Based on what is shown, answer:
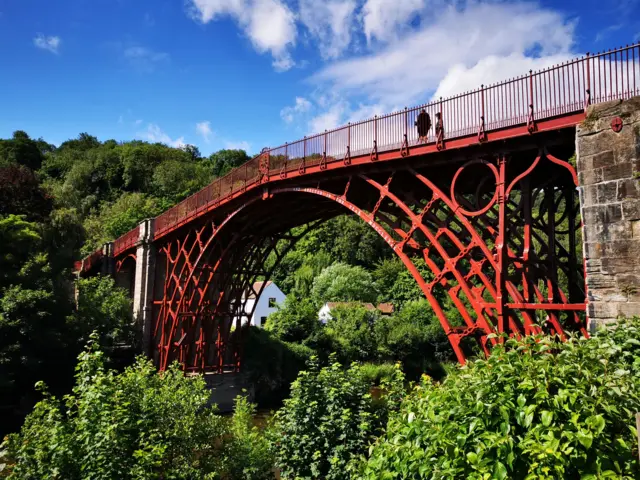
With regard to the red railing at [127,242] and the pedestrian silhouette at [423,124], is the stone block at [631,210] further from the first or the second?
the red railing at [127,242]

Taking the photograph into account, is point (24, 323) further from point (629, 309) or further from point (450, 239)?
point (629, 309)

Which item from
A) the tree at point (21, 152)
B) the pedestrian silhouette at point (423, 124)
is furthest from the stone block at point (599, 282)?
the tree at point (21, 152)

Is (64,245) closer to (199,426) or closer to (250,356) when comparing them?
(250,356)

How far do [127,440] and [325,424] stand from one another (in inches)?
137

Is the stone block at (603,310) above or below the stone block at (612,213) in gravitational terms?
below

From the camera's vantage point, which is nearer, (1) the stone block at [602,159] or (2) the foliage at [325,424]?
(1) the stone block at [602,159]

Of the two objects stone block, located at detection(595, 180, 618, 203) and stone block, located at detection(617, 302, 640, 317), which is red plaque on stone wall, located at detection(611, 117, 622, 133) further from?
stone block, located at detection(617, 302, 640, 317)

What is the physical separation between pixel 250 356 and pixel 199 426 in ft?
64.0

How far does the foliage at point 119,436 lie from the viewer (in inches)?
265

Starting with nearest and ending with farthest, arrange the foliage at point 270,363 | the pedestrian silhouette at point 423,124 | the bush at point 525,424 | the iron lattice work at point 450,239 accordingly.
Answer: the bush at point 525,424 → the iron lattice work at point 450,239 → the pedestrian silhouette at point 423,124 → the foliage at point 270,363

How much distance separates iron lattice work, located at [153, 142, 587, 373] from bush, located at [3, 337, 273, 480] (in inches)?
178

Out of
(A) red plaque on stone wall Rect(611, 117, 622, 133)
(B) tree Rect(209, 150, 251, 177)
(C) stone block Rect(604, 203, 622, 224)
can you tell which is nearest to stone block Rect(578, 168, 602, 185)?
(C) stone block Rect(604, 203, 622, 224)

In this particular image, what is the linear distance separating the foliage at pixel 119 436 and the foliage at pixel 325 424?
134 cm

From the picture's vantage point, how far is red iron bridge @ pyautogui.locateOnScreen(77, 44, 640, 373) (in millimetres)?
9367
